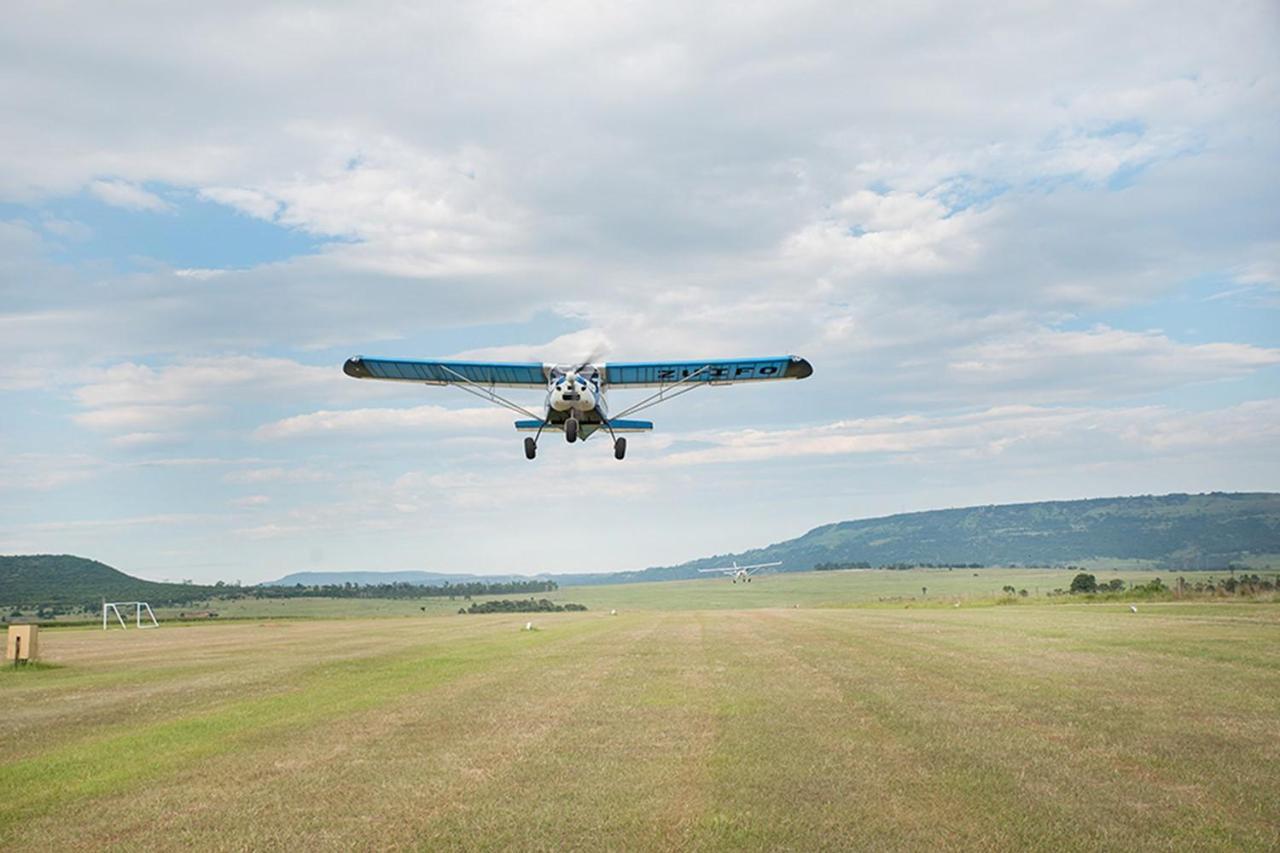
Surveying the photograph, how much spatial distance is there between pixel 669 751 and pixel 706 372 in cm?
2399

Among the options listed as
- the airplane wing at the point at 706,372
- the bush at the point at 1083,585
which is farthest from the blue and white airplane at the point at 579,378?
the bush at the point at 1083,585

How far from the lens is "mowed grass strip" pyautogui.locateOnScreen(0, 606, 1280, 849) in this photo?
11.0 meters

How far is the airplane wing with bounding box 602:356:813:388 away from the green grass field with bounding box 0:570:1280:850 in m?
11.1

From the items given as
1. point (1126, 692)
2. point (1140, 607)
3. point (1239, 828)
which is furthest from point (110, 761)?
point (1140, 607)

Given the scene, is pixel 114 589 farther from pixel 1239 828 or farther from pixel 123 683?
pixel 1239 828

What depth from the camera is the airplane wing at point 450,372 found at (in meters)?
36.8

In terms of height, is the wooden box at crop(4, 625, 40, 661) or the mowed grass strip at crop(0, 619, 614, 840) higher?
the wooden box at crop(4, 625, 40, 661)

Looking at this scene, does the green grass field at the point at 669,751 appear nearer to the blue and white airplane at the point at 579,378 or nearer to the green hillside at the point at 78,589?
the blue and white airplane at the point at 579,378

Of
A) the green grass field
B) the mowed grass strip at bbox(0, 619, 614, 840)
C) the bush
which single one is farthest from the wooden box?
the bush

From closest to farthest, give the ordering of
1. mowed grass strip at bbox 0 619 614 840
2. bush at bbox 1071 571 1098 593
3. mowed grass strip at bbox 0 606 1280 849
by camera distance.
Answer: mowed grass strip at bbox 0 606 1280 849, mowed grass strip at bbox 0 619 614 840, bush at bbox 1071 571 1098 593

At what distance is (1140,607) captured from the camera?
52.0 m

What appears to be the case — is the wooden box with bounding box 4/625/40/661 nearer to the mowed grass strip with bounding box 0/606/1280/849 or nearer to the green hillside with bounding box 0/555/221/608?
the mowed grass strip with bounding box 0/606/1280/849

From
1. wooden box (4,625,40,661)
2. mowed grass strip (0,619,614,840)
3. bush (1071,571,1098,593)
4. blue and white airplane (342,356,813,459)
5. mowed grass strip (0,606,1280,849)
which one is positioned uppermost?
blue and white airplane (342,356,813,459)

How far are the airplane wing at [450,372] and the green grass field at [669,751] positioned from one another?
11350 millimetres
